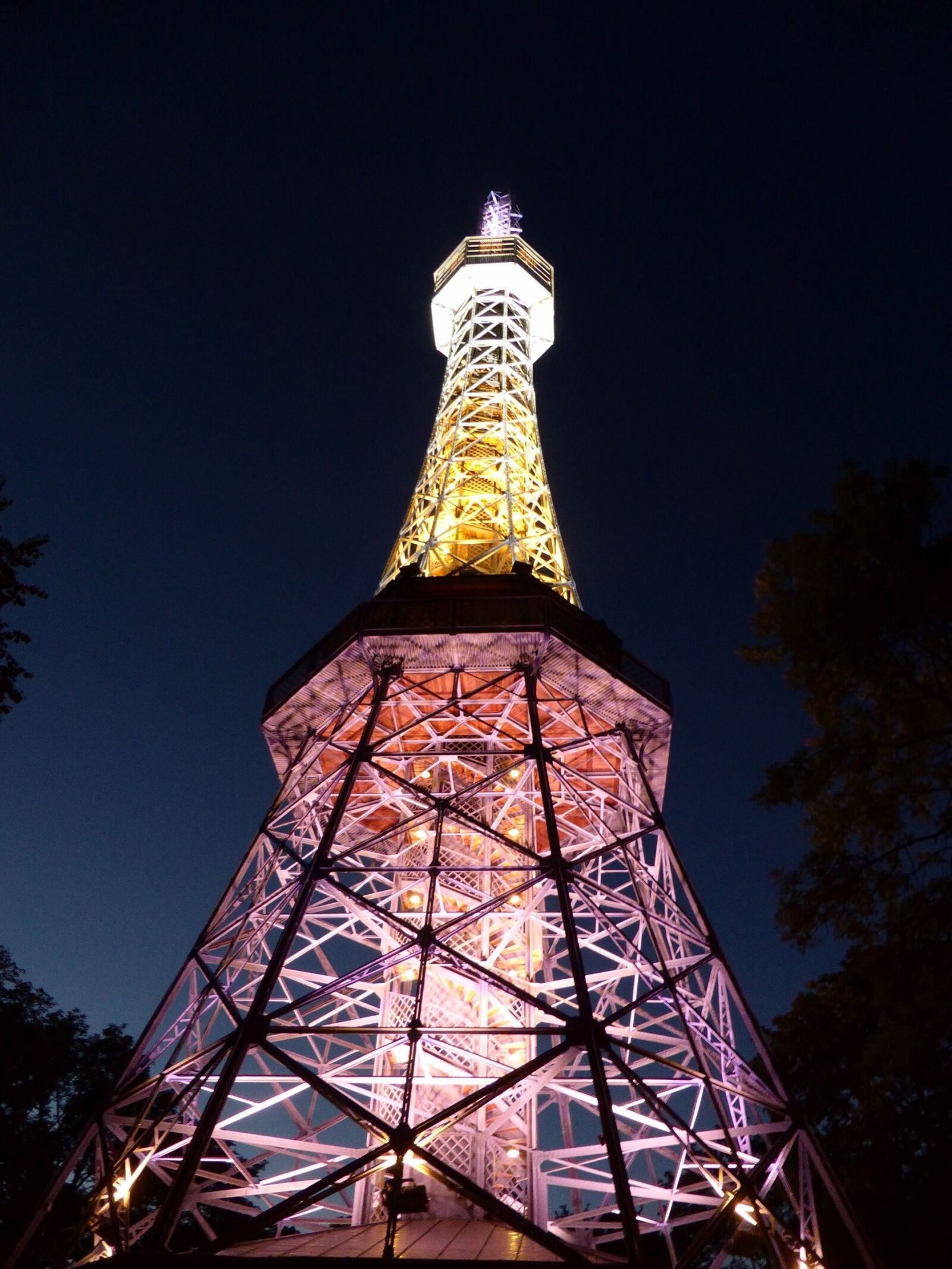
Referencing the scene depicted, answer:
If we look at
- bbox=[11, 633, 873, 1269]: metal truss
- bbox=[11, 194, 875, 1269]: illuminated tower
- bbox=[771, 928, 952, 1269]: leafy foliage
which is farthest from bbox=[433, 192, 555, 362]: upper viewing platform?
bbox=[771, 928, 952, 1269]: leafy foliage

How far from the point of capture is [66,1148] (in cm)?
1827

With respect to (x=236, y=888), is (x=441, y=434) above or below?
above

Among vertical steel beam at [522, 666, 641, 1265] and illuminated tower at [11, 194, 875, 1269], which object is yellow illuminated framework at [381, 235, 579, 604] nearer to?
illuminated tower at [11, 194, 875, 1269]

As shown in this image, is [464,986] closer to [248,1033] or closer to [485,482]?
[248,1033]

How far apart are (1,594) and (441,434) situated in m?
18.1

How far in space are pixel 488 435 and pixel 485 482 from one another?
5.94 feet

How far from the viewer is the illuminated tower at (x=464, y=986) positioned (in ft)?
31.7

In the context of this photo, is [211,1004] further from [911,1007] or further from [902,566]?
[902,566]

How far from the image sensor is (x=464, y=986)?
46.8ft

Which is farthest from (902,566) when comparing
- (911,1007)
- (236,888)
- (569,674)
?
(236,888)

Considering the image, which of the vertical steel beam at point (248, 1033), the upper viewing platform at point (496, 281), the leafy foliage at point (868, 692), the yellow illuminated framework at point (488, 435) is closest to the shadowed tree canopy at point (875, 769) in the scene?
the leafy foliage at point (868, 692)

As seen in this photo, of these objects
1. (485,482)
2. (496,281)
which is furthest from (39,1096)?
(496,281)

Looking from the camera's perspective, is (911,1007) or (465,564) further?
(465,564)

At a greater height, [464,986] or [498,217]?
[498,217]
